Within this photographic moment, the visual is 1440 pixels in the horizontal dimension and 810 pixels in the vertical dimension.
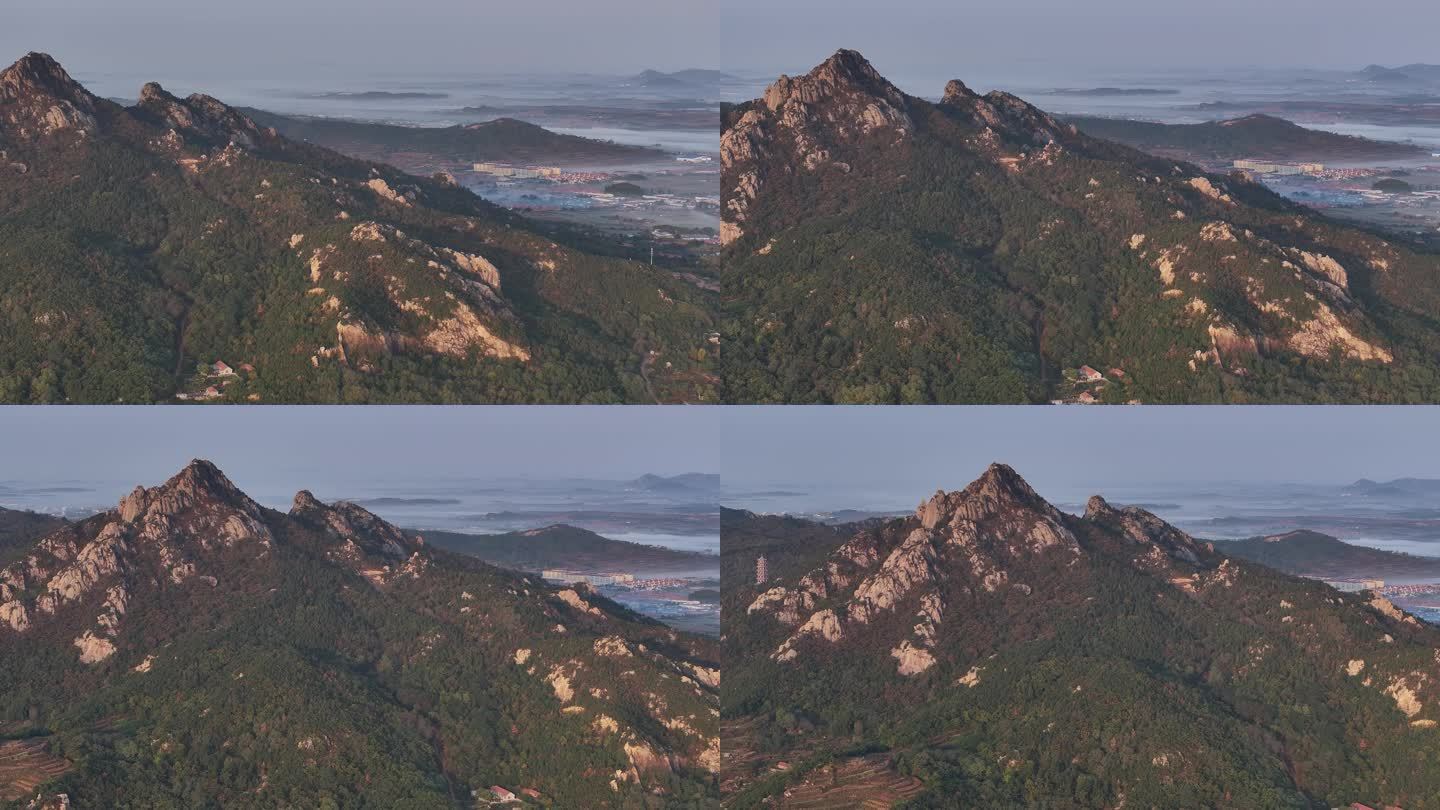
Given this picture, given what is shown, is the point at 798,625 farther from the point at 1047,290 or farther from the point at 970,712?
the point at 1047,290

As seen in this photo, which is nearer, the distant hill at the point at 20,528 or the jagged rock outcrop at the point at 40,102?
the distant hill at the point at 20,528

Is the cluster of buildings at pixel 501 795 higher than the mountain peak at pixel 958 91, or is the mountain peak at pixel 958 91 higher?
the mountain peak at pixel 958 91

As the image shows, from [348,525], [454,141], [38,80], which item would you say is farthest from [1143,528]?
[38,80]

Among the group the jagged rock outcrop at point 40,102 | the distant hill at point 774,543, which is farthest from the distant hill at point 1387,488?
the jagged rock outcrop at point 40,102

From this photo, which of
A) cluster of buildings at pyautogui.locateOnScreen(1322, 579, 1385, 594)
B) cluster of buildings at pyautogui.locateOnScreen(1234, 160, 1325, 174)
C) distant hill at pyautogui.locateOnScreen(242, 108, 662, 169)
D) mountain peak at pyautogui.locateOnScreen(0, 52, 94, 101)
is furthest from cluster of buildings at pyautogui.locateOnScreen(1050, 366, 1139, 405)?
mountain peak at pyautogui.locateOnScreen(0, 52, 94, 101)

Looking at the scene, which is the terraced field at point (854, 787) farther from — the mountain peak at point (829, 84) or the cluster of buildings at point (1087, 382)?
the mountain peak at point (829, 84)

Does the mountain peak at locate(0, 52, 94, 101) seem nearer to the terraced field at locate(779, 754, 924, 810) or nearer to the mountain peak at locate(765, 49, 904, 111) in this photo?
the mountain peak at locate(765, 49, 904, 111)

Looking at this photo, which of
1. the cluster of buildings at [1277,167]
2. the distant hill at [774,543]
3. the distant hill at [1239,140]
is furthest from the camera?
the cluster of buildings at [1277,167]
